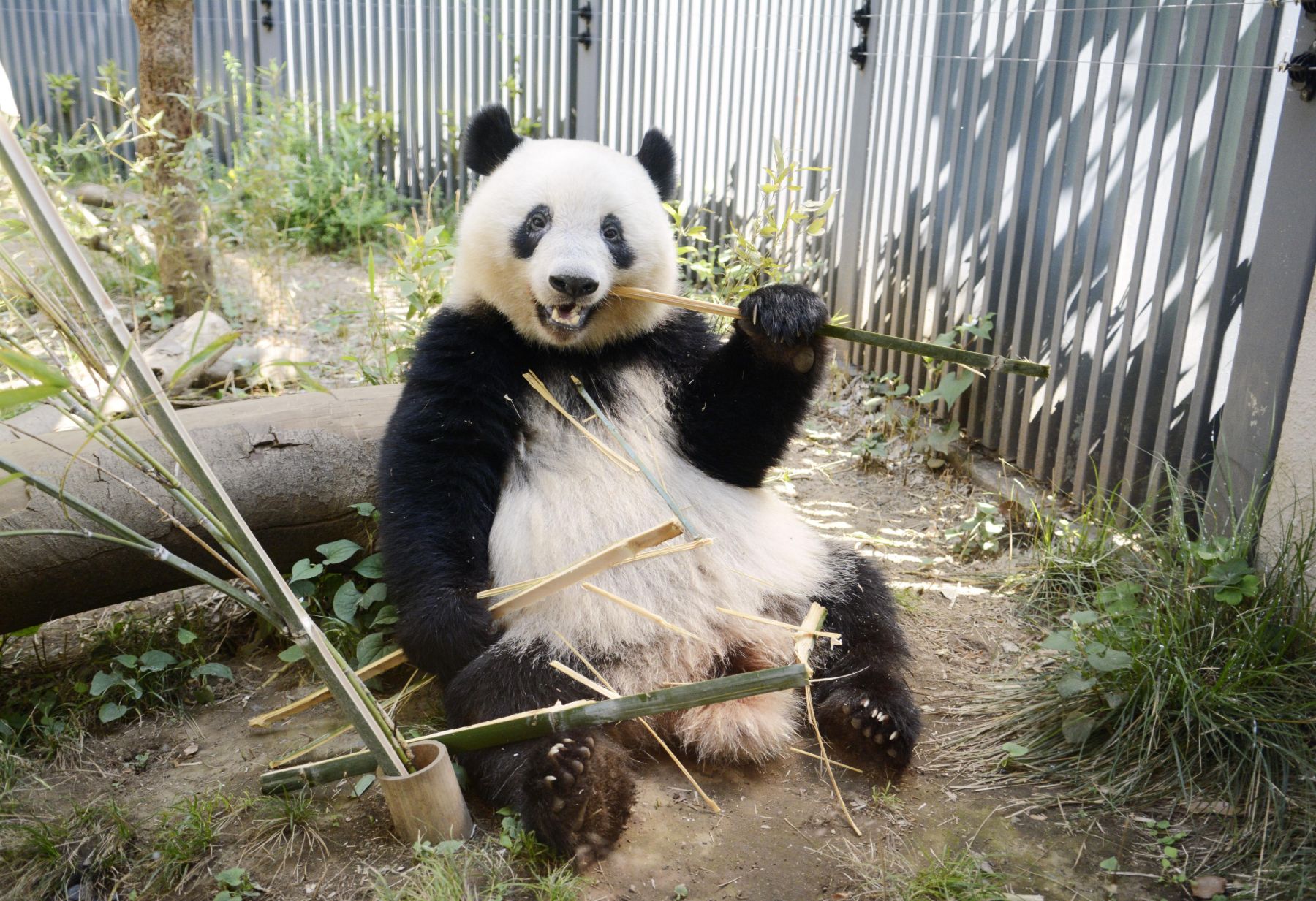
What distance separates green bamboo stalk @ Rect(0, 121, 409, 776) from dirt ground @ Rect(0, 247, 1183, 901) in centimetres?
56

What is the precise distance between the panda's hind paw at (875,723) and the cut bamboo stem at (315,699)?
126 centimetres

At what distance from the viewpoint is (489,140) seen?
131 inches

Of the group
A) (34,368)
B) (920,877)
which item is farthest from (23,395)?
(920,877)

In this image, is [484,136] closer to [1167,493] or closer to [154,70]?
[1167,493]

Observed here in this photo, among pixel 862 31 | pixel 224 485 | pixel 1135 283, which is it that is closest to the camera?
pixel 224 485

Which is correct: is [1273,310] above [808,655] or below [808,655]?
above

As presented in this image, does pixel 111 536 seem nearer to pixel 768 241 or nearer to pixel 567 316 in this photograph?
pixel 567 316

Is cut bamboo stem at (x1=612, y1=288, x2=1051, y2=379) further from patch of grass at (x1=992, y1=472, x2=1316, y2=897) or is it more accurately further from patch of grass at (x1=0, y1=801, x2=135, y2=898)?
patch of grass at (x1=0, y1=801, x2=135, y2=898)

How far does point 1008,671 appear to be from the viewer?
3215 mm

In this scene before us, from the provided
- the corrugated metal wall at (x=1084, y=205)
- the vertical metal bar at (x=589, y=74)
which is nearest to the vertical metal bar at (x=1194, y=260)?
the corrugated metal wall at (x=1084, y=205)

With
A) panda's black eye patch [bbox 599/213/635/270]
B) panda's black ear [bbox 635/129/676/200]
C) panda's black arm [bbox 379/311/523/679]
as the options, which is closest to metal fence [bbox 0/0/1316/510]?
panda's black ear [bbox 635/129/676/200]

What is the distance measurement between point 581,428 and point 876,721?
1156 mm

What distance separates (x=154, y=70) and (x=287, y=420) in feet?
11.5

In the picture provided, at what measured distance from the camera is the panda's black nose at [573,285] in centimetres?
276
